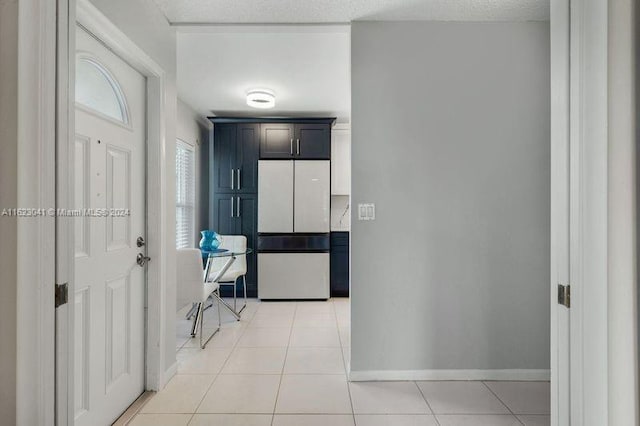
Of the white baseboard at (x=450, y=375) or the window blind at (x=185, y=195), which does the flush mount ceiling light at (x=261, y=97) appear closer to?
the window blind at (x=185, y=195)

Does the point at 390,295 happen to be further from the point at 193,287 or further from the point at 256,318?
the point at 256,318

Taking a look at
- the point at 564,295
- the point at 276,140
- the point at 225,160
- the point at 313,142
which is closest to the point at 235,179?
the point at 225,160

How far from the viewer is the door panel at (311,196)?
4637 millimetres

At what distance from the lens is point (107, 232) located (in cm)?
191

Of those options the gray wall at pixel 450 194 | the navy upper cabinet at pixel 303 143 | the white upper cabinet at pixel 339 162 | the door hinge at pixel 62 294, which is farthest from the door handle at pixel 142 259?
the white upper cabinet at pixel 339 162

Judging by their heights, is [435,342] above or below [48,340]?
below

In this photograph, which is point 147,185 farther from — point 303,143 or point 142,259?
point 303,143

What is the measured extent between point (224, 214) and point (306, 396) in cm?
300

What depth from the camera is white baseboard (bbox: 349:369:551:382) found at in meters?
2.44

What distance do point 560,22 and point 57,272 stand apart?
1.68 meters

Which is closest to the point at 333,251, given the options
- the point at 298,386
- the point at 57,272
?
the point at 298,386

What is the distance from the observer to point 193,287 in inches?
118

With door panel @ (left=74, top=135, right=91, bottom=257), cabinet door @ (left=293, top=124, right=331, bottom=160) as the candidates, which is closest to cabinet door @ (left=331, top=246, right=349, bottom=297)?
cabinet door @ (left=293, top=124, right=331, bottom=160)

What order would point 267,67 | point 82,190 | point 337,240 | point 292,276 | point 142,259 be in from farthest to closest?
1. point 337,240
2. point 292,276
3. point 267,67
4. point 142,259
5. point 82,190
